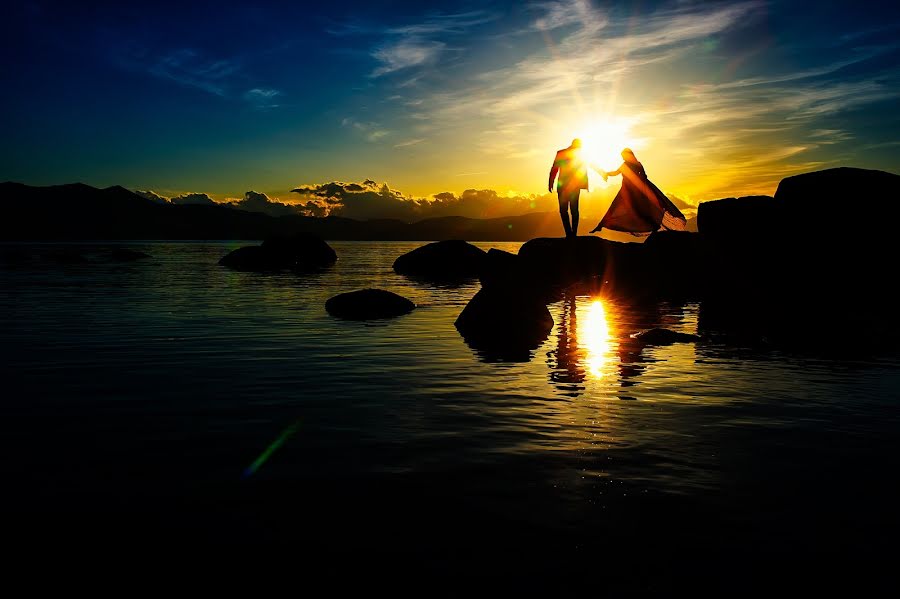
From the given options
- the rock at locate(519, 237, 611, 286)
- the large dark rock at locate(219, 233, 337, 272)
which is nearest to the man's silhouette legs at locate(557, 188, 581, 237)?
the rock at locate(519, 237, 611, 286)

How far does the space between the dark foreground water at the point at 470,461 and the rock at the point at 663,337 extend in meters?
1.58

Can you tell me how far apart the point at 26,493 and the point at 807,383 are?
11575mm

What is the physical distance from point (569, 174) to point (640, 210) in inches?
188

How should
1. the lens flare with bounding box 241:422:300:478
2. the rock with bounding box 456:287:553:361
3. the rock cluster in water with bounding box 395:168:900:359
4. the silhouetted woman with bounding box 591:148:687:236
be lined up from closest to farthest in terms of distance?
the lens flare with bounding box 241:422:300:478 < the rock with bounding box 456:287:553:361 < the rock cluster in water with bounding box 395:168:900:359 < the silhouetted woman with bounding box 591:148:687:236

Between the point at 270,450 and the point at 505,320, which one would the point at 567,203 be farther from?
the point at 270,450

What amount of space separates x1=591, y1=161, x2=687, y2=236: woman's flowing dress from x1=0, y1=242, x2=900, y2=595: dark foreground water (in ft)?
62.5

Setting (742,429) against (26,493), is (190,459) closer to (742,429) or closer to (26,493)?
(26,493)

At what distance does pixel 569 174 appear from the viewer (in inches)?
1206

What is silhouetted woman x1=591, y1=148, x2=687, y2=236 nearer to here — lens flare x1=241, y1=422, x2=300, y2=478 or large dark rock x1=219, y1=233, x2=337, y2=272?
lens flare x1=241, y1=422, x2=300, y2=478

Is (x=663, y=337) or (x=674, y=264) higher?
(x=674, y=264)

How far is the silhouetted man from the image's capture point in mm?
30234

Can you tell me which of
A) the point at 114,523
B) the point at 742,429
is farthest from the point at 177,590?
the point at 742,429

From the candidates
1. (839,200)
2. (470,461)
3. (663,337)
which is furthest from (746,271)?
(470,461)

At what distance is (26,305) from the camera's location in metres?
23.2
